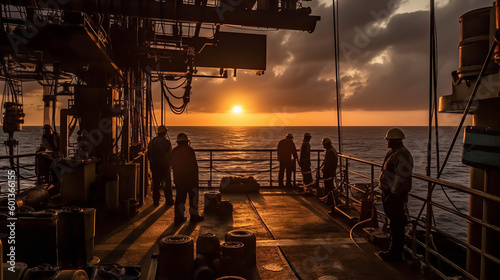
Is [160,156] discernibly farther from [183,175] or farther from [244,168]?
[244,168]

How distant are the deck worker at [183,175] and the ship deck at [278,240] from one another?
287 millimetres

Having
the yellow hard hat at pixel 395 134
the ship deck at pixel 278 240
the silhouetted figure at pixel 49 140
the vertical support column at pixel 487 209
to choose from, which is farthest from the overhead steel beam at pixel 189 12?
the silhouetted figure at pixel 49 140

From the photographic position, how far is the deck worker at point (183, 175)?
756cm

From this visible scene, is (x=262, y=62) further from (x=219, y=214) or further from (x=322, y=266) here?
(x=322, y=266)

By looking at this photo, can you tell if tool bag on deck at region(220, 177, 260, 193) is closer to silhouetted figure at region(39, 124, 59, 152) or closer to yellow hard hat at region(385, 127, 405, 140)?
silhouetted figure at region(39, 124, 59, 152)

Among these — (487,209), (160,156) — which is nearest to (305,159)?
(160,156)

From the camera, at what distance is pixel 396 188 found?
5.15 m

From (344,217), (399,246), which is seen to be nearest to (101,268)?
(399,246)

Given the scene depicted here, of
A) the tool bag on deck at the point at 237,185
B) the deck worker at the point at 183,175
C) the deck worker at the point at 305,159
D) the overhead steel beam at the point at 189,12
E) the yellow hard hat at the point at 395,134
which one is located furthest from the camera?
the deck worker at the point at 305,159

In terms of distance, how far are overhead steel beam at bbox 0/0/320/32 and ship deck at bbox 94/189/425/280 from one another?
4383 millimetres

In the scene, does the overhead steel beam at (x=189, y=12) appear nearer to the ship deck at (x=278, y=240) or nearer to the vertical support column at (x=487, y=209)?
the vertical support column at (x=487, y=209)

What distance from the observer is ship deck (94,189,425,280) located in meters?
5.08

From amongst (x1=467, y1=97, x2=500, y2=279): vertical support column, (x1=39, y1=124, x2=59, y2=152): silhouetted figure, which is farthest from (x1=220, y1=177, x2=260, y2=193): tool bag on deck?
(x1=467, y1=97, x2=500, y2=279): vertical support column

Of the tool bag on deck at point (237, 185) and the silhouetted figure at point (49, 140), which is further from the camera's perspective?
the silhouetted figure at point (49, 140)
